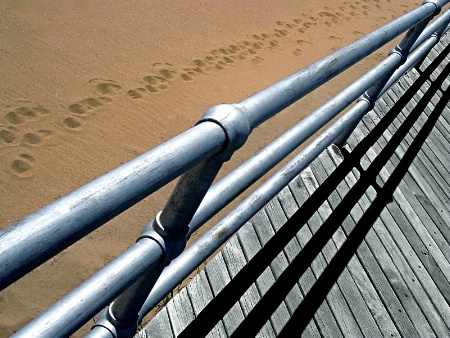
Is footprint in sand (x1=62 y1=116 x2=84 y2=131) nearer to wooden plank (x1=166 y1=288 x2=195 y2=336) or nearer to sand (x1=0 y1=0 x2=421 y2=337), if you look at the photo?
sand (x1=0 y1=0 x2=421 y2=337)

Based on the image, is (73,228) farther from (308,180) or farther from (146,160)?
(308,180)

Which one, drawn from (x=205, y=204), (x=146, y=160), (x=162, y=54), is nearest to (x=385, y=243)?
(x=205, y=204)

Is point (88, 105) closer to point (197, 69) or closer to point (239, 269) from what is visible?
point (197, 69)

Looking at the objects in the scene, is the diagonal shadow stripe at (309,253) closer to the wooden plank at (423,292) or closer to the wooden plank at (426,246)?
the wooden plank at (426,246)

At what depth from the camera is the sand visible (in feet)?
12.1

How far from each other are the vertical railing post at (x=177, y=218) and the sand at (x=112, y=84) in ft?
6.16

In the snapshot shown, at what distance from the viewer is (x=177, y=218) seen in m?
1.07

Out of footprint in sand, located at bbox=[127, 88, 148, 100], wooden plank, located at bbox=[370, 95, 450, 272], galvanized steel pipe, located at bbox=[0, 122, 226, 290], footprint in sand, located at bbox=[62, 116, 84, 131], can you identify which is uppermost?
galvanized steel pipe, located at bbox=[0, 122, 226, 290]

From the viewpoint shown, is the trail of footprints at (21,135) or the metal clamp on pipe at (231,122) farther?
the trail of footprints at (21,135)

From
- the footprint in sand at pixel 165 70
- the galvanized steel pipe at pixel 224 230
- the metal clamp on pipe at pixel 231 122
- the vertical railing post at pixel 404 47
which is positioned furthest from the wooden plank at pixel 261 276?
the footprint in sand at pixel 165 70

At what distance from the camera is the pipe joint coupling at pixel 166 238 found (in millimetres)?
1081

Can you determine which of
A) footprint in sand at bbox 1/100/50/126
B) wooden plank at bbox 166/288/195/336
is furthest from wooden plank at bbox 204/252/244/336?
footprint in sand at bbox 1/100/50/126

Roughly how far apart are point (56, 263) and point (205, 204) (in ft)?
7.58

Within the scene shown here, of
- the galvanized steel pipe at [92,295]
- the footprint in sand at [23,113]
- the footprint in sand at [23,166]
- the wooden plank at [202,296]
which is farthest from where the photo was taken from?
the footprint in sand at [23,113]
